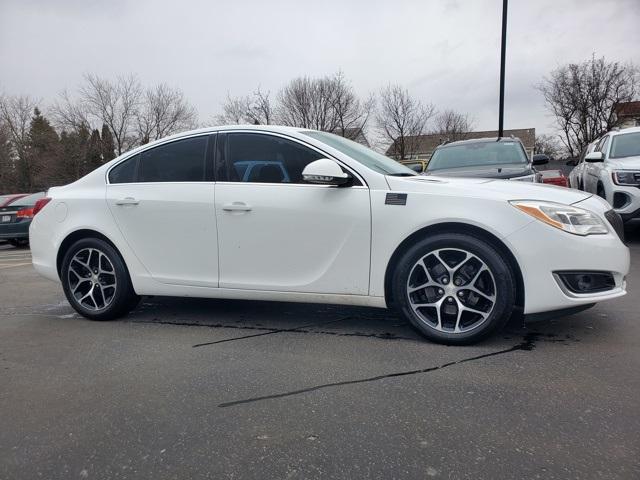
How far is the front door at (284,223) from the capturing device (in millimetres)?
3525

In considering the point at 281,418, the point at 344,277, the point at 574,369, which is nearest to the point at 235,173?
the point at 344,277

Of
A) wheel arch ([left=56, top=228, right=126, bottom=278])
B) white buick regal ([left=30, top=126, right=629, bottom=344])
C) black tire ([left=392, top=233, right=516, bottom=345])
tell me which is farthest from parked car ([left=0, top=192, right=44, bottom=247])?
black tire ([left=392, top=233, right=516, bottom=345])

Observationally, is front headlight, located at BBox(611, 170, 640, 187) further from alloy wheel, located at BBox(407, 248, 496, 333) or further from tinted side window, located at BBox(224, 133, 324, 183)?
tinted side window, located at BBox(224, 133, 324, 183)

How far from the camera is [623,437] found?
7.07 ft

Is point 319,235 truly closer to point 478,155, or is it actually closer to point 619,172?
point 478,155

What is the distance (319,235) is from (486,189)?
118 centimetres

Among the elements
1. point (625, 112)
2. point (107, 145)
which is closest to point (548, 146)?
point (625, 112)

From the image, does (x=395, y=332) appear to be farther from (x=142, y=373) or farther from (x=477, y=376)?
(x=142, y=373)

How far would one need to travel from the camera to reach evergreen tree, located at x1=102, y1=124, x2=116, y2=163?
39844 mm

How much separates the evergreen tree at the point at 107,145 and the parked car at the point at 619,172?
125 feet

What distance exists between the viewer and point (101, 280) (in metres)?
4.38

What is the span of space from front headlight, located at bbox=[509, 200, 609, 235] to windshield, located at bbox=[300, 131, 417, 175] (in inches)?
40.7

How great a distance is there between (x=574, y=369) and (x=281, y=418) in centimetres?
171

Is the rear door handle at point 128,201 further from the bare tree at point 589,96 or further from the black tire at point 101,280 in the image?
the bare tree at point 589,96
